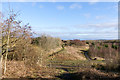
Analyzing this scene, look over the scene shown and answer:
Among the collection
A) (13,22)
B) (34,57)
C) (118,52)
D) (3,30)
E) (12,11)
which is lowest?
(34,57)

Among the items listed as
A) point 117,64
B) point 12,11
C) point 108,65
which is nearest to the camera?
point 12,11

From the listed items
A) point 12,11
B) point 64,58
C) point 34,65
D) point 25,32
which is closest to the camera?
point 12,11

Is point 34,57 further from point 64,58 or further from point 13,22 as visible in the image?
point 64,58

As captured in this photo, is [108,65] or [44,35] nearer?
[108,65]

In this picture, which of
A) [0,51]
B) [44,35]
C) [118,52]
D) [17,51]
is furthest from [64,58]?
[0,51]

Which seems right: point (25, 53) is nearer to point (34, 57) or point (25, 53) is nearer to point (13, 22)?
point (34, 57)

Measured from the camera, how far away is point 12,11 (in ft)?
19.6

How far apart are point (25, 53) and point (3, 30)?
398cm

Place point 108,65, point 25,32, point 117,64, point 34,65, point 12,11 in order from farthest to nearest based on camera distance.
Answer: point 34,65
point 108,65
point 117,64
point 25,32
point 12,11

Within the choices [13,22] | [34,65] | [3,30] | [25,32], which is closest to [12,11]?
[13,22]

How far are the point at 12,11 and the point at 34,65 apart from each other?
5.15 metres

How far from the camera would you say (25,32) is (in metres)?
7.20

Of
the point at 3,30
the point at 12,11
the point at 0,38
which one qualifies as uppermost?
the point at 12,11

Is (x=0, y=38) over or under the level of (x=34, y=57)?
over
